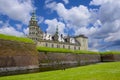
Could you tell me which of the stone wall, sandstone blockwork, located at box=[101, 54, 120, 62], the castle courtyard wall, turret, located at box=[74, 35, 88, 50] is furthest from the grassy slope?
turret, located at box=[74, 35, 88, 50]

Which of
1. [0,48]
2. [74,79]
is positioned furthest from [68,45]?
[74,79]

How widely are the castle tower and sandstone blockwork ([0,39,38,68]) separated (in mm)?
53956

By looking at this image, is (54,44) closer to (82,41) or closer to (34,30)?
(34,30)

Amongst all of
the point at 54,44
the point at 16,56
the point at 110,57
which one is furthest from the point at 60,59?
the point at 54,44

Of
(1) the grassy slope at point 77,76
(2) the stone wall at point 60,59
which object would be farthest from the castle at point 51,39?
(1) the grassy slope at point 77,76

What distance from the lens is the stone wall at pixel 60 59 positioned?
117 ft

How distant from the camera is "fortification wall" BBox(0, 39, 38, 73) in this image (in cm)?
2556

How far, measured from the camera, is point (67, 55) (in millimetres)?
48094

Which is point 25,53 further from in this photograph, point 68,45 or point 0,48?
point 68,45

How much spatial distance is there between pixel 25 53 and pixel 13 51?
288 centimetres

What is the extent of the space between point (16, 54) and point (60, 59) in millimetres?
17446

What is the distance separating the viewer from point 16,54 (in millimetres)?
27984

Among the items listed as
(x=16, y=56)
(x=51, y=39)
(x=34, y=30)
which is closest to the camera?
(x=16, y=56)

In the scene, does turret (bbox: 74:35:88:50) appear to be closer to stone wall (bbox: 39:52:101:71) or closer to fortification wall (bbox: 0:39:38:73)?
stone wall (bbox: 39:52:101:71)
